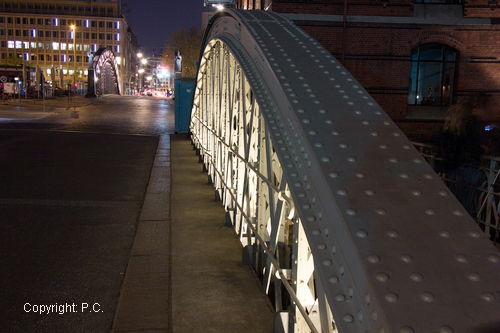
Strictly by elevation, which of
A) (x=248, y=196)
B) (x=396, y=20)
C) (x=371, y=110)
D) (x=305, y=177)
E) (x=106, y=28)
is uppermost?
(x=106, y=28)

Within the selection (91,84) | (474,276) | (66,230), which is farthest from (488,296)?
(91,84)

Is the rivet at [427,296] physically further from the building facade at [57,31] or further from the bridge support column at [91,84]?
the building facade at [57,31]

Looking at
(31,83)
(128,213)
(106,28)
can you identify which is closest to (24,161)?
(128,213)

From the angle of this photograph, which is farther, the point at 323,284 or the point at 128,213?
the point at 128,213

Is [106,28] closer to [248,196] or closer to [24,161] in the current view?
[24,161]

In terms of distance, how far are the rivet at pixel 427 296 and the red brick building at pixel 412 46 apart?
16973mm

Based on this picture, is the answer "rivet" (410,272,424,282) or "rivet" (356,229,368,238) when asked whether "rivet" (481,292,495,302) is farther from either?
"rivet" (356,229,368,238)

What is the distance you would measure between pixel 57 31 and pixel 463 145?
133m

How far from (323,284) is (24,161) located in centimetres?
1174

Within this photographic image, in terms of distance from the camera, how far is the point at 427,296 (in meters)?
2.00

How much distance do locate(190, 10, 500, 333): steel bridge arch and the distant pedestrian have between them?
203 cm

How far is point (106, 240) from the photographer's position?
625cm

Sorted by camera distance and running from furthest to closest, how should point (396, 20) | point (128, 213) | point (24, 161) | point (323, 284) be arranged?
point (396, 20)
point (24, 161)
point (128, 213)
point (323, 284)

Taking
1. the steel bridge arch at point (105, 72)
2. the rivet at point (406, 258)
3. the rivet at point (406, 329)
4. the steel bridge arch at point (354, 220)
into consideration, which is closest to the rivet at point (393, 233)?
the steel bridge arch at point (354, 220)
